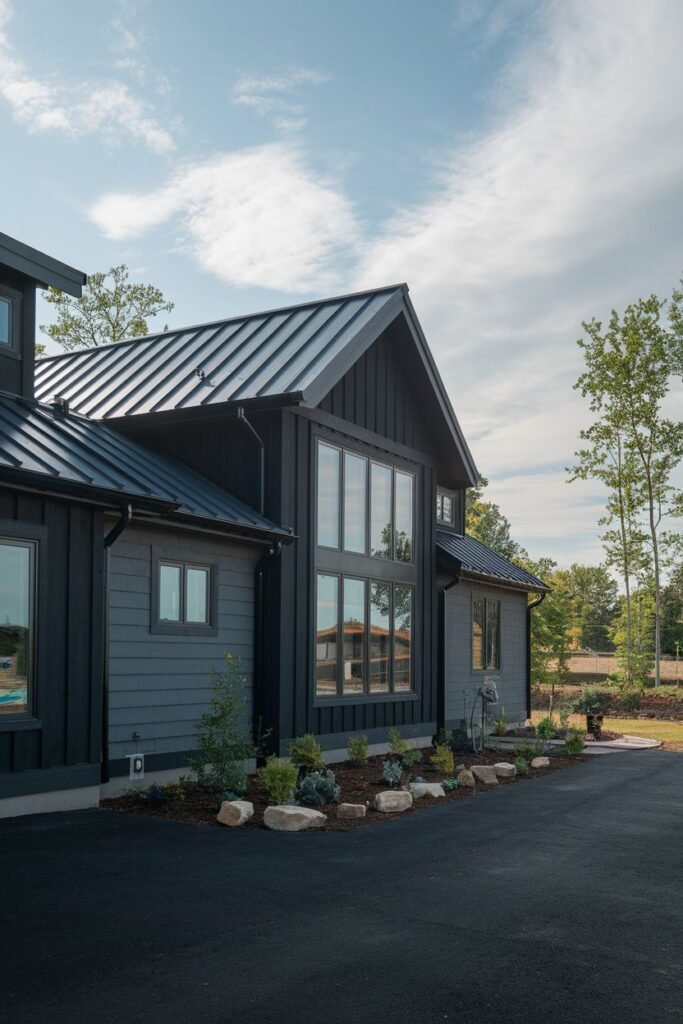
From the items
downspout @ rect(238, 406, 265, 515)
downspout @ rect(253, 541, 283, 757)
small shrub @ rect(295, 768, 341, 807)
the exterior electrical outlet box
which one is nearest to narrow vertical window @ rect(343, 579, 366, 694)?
downspout @ rect(253, 541, 283, 757)

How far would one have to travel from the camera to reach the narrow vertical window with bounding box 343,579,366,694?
1473cm

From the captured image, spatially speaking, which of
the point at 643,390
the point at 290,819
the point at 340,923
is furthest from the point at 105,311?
the point at 340,923

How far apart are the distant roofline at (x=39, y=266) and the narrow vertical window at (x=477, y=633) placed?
35.1ft

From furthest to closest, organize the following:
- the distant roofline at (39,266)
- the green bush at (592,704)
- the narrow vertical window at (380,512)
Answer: the green bush at (592,704), the narrow vertical window at (380,512), the distant roofline at (39,266)

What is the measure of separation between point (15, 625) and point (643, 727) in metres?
17.6

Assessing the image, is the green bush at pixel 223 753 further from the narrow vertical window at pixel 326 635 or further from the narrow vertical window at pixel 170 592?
the narrow vertical window at pixel 326 635

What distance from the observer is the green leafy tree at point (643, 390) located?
2911 cm

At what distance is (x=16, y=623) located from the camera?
29.9 feet

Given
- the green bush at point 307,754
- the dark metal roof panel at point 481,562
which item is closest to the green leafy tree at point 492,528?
the dark metal roof panel at point 481,562

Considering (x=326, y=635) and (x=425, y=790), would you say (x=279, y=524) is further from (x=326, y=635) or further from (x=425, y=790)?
(x=425, y=790)

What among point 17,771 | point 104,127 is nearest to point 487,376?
point 104,127

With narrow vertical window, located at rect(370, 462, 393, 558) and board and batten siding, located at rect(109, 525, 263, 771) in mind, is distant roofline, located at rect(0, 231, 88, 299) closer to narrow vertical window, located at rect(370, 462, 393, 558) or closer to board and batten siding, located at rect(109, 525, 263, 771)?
board and batten siding, located at rect(109, 525, 263, 771)

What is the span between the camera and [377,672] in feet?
51.1

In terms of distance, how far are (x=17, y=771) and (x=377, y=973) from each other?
16.3 ft
